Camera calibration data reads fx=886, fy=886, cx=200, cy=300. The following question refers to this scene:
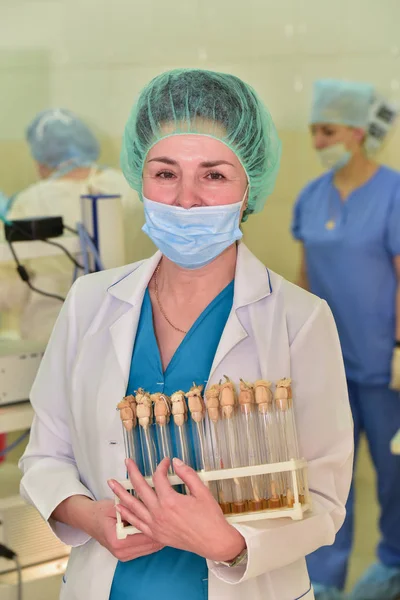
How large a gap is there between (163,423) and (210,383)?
0.10m

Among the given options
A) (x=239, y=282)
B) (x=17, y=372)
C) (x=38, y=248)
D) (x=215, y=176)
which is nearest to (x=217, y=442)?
(x=239, y=282)

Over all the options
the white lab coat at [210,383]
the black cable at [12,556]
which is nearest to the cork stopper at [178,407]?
the white lab coat at [210,383]

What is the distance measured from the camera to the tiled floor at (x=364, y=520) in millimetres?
2693

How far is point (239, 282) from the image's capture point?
1.22 m

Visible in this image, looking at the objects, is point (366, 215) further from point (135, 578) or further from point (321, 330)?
point (135, 578)

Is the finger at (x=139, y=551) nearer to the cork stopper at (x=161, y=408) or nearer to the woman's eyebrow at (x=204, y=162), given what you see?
the cork stopper at (x=161, y=408)

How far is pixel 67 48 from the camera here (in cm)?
322

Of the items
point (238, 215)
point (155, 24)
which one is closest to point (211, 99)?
point (238, 215)

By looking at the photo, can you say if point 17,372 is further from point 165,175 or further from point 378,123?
point 378,123

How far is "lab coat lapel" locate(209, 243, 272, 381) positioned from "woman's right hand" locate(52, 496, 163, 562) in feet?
0.73

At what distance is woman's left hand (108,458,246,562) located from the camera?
3.29 feet

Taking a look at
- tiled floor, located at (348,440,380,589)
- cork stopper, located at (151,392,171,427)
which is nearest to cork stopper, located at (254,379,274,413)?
cork stopper, located at (151,392,171,427)

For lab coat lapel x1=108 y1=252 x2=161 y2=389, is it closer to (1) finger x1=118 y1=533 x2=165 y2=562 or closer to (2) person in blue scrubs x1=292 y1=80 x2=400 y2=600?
(1) finger x1=118 y1=533 x2=165 y2=562

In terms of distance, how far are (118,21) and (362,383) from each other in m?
1.53
